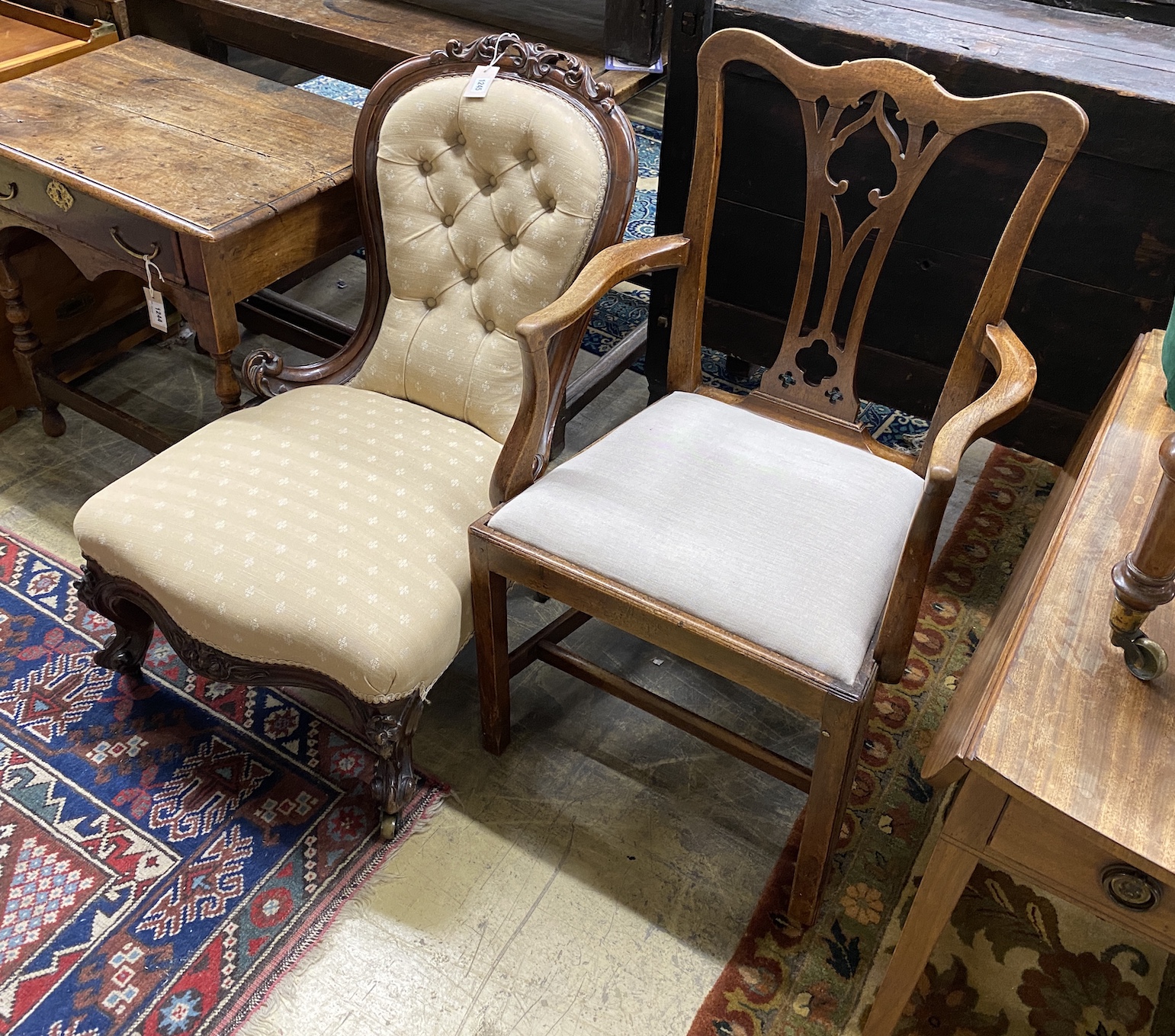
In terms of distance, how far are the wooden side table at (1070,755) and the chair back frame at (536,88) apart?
2.43 feet

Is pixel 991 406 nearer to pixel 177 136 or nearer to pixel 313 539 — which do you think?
pixel 313 539

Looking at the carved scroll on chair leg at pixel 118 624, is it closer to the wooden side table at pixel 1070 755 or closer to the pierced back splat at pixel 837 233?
the pierced back splat at pixel 837 233

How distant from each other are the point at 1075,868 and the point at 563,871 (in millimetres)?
820

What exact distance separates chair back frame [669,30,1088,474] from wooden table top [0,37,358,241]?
688 mm

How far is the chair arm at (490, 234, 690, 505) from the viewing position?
1413mm

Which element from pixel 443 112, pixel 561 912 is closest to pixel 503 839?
pixel 561 912

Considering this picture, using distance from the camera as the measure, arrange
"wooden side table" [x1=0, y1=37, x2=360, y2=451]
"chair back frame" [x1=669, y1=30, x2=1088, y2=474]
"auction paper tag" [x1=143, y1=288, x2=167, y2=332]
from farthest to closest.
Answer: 1. "auction paper tag" [x1=143, y1=288, x2=167, y2=332]
2. "wooden side table" [x1=0, y1=37, x2=360, y2=451]
3. "chair back frame" [x1=669, y1=30, x2=1088, y2=474]

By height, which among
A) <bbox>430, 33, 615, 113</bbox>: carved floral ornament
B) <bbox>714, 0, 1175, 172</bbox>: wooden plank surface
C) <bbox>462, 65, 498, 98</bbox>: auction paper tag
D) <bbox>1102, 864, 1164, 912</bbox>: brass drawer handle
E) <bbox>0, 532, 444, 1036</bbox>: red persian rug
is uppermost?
<bbox>714, 0, 1175, 172</bbox>: wooden plank surface

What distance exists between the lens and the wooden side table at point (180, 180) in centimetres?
172

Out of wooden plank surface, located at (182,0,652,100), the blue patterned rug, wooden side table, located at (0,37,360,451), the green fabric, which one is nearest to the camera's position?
the green fabric

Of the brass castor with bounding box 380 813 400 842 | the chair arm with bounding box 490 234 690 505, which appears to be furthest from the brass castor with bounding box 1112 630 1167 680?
the brass castor with bounding box 380 813 400 842

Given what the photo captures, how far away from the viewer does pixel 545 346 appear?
142 cm

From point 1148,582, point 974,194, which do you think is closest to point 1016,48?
point 974,194

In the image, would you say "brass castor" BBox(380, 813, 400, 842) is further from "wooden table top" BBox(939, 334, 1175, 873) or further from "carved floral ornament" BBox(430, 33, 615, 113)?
"carved floral ornament" BBox(430, 33, 615, 113)
